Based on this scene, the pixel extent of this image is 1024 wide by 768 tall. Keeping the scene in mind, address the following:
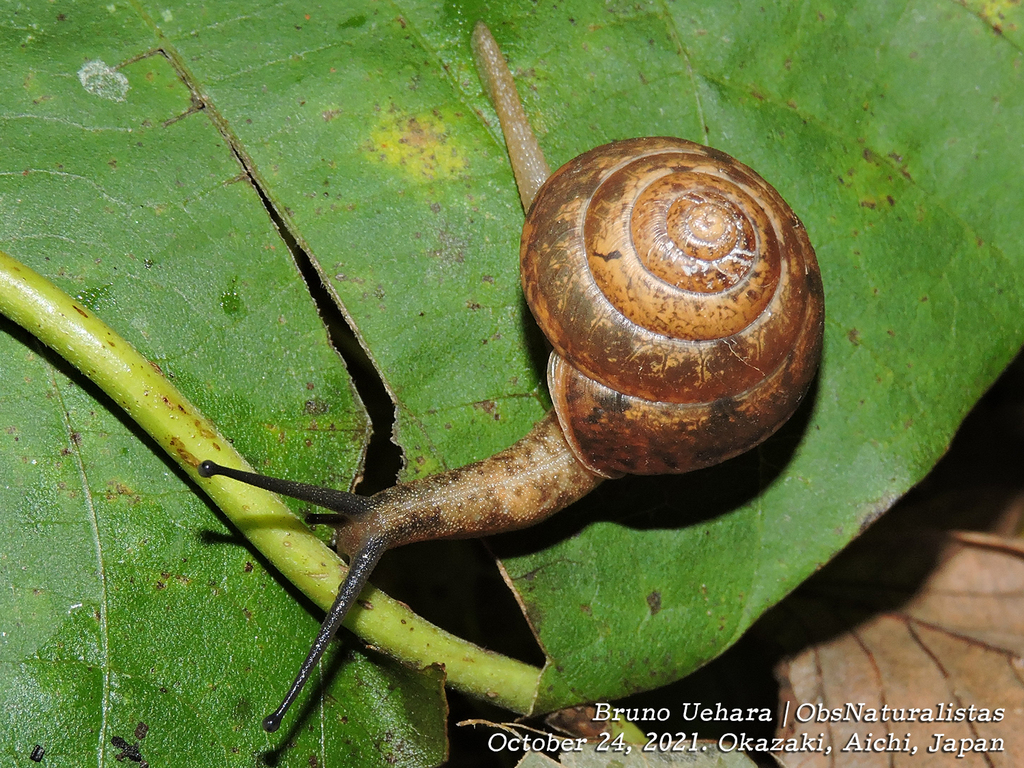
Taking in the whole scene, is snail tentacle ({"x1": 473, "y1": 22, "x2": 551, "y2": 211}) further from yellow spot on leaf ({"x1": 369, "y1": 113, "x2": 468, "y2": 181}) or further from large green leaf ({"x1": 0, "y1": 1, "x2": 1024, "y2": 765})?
yellow spot on leaf ({"x1": 369, "y1": 113, "x2": 468, "y2": 181})

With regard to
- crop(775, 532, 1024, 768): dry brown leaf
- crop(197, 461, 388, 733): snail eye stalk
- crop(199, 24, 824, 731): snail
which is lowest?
crop(775, 532, 1024, 768): dry brown leaf

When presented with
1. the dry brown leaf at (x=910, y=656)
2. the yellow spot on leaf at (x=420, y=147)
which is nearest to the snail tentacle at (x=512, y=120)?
the yellow spot on leaf at (x=420, y=147)

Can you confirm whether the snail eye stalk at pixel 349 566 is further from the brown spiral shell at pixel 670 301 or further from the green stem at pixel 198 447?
the brown spiral shell at pixel 670 301

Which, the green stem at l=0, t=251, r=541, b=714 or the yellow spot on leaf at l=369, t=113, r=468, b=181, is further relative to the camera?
the yellow spot on leaf at l=369, t=113, r=468, b=181

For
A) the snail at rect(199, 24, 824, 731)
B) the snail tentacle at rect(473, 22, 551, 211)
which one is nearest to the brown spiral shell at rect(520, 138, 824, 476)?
the snail at rect(199, 24, 824, 731)

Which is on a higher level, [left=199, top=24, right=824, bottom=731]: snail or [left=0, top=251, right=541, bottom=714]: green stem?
[left=199, top=24, right=824, bottom=731]: snail

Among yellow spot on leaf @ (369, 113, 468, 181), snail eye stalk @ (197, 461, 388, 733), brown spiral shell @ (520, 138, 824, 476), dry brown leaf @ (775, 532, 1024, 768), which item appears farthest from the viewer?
dry brown leaf @ (775, 532, 1024, 768)
